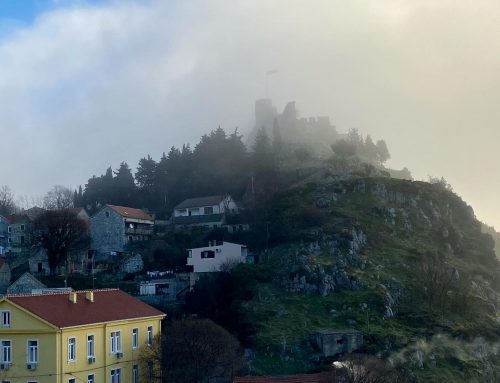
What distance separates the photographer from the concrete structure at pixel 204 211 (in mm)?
71713

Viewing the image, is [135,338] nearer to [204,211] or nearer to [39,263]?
[39,263]

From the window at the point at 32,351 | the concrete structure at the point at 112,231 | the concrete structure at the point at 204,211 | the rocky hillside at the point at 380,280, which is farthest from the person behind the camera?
the concrete structure at the point at 204,211

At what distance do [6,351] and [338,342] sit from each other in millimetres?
21233

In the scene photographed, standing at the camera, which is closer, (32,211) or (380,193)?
(380,193)

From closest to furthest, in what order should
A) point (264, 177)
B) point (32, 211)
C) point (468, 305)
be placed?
point (468, 305), point (264, 177), point (32, 211)

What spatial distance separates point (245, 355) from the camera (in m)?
42.5

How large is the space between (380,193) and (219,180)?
74.9 ft

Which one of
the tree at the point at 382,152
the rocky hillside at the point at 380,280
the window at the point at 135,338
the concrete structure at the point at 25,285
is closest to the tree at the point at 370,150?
the tree at the point at 382,152

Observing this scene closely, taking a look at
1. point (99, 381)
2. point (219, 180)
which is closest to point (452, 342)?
point (99, 381)

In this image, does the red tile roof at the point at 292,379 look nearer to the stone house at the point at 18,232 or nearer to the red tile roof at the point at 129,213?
the red tile roof at the point at 129,213

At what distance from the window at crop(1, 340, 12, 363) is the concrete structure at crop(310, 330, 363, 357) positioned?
20032 millimetres

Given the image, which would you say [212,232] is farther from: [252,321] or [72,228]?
[252,321]

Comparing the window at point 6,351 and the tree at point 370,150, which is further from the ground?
the tree at point 370,150

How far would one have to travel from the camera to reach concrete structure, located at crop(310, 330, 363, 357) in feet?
144
